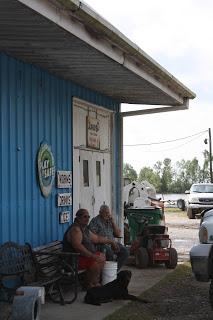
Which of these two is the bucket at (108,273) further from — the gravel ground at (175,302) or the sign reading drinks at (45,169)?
the sign reading drinks at (45,169)

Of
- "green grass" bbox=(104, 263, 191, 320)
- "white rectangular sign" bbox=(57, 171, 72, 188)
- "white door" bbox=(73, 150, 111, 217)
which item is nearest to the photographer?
"green grass" bbox=(104, 263, 191, 320)

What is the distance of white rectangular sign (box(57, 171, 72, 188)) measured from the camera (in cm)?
1010

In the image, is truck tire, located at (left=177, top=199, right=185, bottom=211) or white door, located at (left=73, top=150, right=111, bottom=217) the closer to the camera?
white door, located at (left=73, top=150, right=111, bottom=217)

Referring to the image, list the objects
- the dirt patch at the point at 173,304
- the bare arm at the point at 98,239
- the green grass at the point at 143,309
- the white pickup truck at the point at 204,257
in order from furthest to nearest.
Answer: the bare arm at the point at 98,239 < the dirt patch at the point at 173,304 < the green grass at the point at 143,309 < the white pickup truck at the point at 204,257

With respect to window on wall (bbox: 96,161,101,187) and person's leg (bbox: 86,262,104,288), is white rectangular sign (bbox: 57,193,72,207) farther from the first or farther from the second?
window on wall (bbox: 96,161,101,187)

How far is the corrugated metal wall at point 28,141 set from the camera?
8.25 metres

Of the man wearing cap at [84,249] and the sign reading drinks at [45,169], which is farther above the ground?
the sign reading drinks at [45,169]

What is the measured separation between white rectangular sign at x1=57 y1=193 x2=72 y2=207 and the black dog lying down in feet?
6.90

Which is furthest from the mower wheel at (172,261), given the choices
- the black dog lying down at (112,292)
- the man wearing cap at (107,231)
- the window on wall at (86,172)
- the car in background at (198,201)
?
the car in background at (198,201)

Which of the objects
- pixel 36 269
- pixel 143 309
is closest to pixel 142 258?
pixel 143 309

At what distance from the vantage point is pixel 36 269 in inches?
322

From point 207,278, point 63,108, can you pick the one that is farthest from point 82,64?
point 207,278

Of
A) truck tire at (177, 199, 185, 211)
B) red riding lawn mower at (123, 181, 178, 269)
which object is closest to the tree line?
truck tire at (177, 199, 185, 211)

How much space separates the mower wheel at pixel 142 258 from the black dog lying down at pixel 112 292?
3.09m
